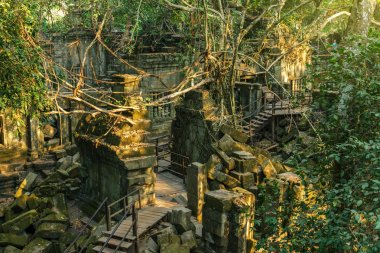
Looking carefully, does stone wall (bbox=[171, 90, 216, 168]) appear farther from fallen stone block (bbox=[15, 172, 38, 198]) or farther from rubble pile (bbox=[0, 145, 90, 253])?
fallen stone block (bbox=[15, 172, 38, 198])

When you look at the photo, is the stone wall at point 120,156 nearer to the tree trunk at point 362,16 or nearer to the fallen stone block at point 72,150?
the fallen stone block at point 72,150

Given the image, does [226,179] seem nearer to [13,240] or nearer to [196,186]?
[196,186]

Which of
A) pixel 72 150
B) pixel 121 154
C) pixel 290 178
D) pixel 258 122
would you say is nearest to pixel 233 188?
pixel 290 178

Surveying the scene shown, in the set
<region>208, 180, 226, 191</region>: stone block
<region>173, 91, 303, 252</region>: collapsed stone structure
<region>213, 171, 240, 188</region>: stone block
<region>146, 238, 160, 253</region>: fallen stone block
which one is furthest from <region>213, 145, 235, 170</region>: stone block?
<region>146, 238, 160, 253</region>: fallen stone block

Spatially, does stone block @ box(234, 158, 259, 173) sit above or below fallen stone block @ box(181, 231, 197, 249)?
above

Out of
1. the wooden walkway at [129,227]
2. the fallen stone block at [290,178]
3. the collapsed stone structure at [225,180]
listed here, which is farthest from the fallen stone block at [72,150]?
the fallen stone block at [290,178]

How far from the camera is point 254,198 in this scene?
37.6 ft

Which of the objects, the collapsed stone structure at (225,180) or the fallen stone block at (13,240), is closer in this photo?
the collapsed stone structure at (225,180)

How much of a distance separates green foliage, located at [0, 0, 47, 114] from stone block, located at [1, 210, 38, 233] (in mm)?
4768

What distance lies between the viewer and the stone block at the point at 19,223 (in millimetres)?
14151

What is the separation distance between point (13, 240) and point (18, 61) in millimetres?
6245

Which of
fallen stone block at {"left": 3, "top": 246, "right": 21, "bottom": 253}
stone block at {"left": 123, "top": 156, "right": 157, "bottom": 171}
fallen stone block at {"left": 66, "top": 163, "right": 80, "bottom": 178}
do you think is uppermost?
stone block at {"left": 123, "top": 156, "right": 157, "bottom": 171}

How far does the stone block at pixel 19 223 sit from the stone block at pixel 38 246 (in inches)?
33.4

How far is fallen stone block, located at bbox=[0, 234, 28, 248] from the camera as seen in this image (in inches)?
537
